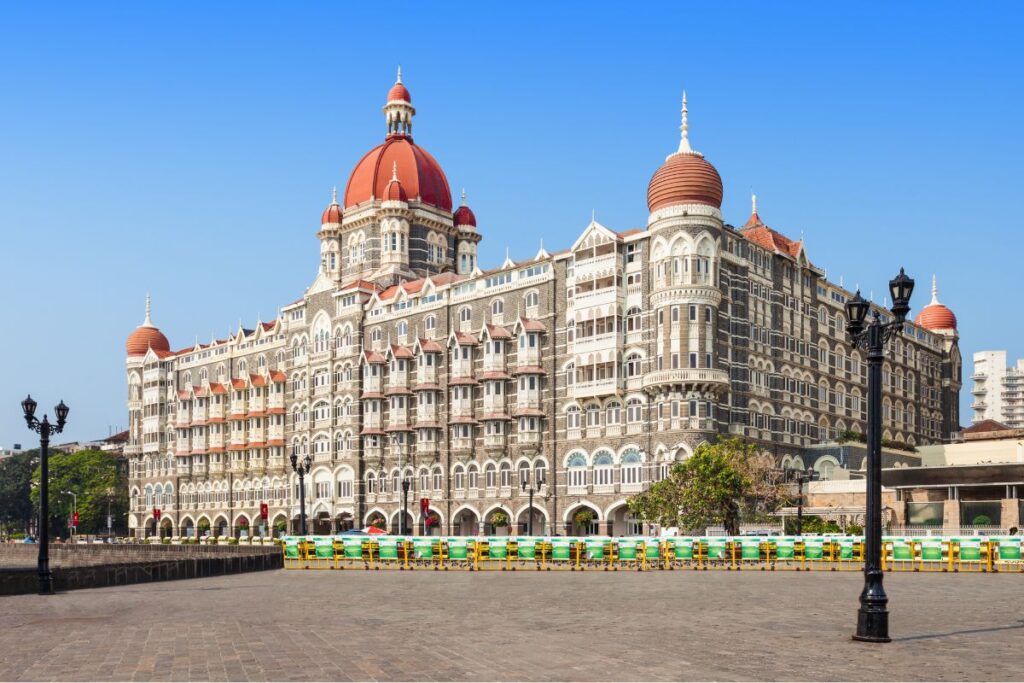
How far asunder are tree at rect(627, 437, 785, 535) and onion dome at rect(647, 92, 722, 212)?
13.9 m

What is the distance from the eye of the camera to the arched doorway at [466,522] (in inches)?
2869

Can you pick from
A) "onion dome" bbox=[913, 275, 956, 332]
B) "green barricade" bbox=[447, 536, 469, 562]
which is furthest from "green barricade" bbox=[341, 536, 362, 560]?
"onion dome" bbox=[913, 275, 956, 332]

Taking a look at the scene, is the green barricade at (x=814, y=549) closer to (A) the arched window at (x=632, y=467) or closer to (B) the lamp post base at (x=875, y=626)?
(B) the lamp post base at (x=875, y=626)

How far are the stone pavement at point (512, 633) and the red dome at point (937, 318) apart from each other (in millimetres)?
71165

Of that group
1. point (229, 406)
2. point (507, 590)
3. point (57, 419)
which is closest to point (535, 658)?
point (507, 590)

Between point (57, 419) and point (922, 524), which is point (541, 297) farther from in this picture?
point (57, 419)

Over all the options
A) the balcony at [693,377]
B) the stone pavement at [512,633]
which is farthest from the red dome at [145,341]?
the stone pavement at [512,633]

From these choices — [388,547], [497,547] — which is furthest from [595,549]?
[388,547]

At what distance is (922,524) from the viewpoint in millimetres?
58594

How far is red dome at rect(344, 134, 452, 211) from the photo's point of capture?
3442 inches

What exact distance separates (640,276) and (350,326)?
87.5 ft

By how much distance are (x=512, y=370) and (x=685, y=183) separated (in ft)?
54.9

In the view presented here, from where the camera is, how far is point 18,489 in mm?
130500

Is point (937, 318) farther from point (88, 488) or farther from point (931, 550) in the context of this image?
point (88, 488)
